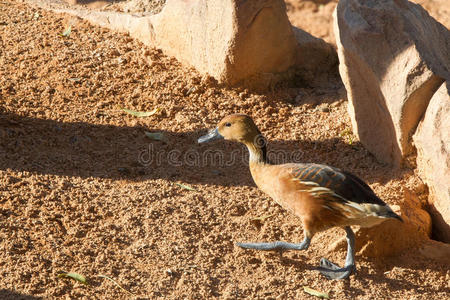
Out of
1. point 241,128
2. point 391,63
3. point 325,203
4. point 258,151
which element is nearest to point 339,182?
point 325,203

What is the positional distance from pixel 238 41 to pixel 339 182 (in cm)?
231

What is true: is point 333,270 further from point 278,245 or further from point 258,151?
point 258,151

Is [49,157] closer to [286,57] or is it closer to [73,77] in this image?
[73,77]

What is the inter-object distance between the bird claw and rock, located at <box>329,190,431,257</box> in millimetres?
253

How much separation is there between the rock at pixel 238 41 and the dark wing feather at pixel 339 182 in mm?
2086

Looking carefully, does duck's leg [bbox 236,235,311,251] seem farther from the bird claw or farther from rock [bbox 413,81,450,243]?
rock [bbox 413,81,450,243]

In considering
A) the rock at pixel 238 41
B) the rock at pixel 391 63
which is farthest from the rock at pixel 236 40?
the rock at pixel 391 63

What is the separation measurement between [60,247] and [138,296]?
785mm

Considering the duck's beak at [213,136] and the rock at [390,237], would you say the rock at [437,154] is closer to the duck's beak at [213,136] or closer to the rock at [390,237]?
the rock at [390,237]

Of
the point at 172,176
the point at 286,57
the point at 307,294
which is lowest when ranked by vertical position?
the point at 307,294

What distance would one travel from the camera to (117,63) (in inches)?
274

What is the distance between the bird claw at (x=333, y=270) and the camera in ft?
14.8

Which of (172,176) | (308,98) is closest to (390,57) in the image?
(308,98)

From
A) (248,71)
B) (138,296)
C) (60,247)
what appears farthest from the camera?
(248,71)
